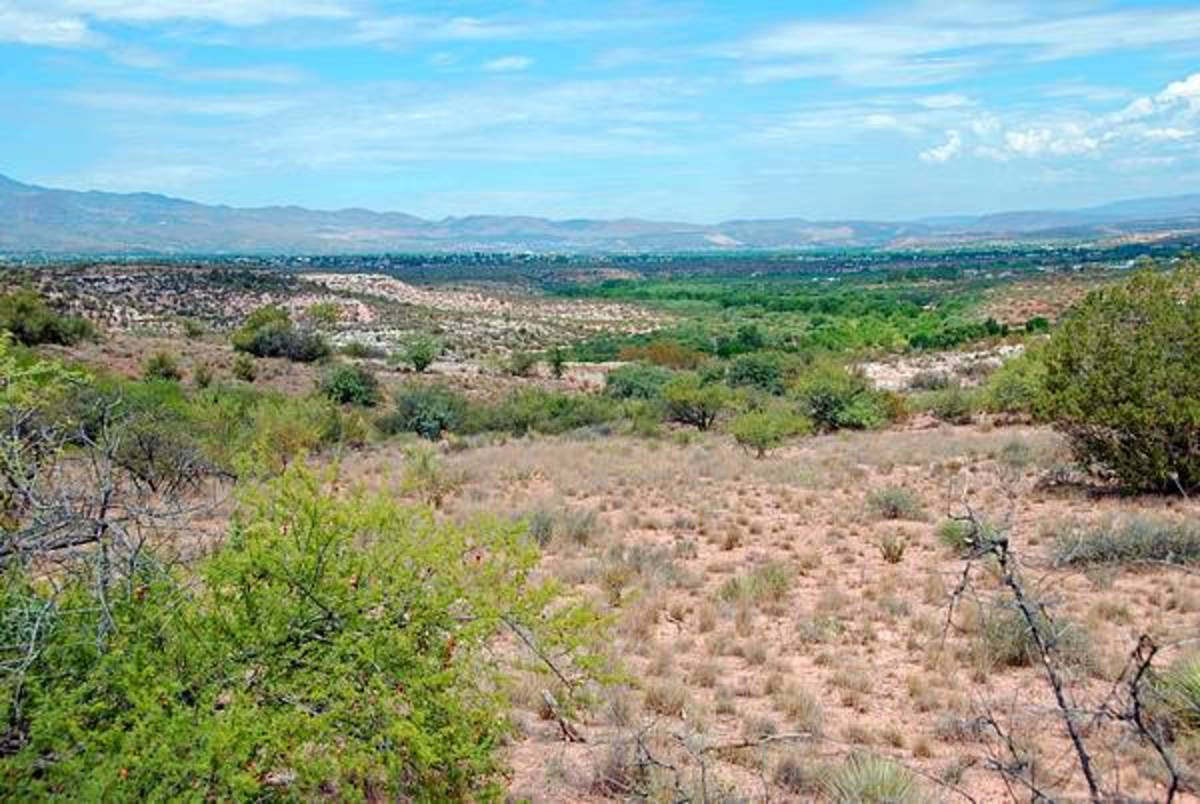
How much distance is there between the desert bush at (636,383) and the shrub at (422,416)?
9.66 meters

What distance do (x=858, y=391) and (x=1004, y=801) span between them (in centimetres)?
2735

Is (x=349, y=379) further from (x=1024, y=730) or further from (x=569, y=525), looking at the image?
(x=1024, y=730)

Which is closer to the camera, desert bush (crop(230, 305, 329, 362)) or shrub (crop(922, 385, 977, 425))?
shrub (crop(922, 385, 977, 425))

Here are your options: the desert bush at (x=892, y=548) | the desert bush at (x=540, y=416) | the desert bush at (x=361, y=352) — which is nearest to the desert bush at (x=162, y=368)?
the desert bush at (x=540, y=416)

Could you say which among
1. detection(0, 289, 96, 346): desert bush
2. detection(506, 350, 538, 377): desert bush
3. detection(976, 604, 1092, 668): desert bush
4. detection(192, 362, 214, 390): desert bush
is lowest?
detection(506, 350, 538, 377): desert bush

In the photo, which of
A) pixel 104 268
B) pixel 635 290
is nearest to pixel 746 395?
pixel 104 268

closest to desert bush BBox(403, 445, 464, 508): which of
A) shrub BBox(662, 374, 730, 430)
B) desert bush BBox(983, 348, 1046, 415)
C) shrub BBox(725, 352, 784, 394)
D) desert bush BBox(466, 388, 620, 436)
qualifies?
desert bush BBox(466, 388, 620, 436)

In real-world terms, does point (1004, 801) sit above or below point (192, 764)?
below

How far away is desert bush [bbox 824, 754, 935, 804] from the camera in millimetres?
6578

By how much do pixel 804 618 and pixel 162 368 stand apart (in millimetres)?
34460

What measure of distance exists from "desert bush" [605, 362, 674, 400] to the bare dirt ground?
71.8 feet

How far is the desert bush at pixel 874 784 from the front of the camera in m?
6.58

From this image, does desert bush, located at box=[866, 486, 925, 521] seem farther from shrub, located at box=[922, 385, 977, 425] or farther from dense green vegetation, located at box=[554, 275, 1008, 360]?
dense green vegetation, located at box=[554, 275, 1008, 360]

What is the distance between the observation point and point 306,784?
5594 mm
